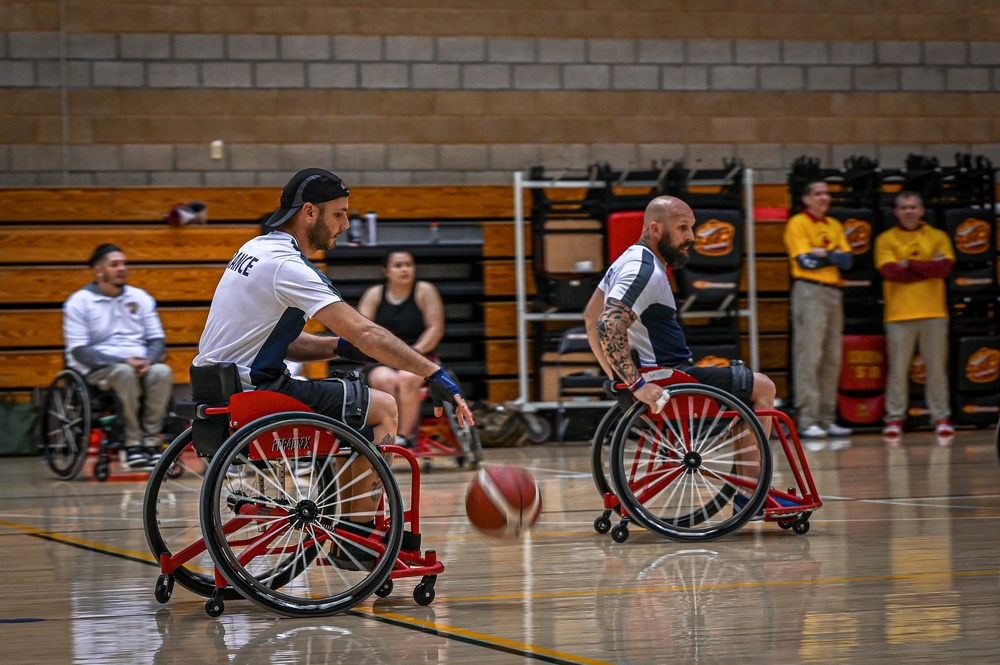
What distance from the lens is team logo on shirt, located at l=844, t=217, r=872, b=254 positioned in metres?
9.48

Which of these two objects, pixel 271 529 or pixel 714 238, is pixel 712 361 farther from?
pixel 271 529

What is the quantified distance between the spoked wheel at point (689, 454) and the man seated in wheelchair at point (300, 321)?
115 centimetres

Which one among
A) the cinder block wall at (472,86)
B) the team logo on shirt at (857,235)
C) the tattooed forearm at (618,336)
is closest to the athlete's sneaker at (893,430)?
the team logo on shirt at (857,235)

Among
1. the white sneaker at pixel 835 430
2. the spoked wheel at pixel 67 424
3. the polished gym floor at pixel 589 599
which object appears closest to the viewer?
the polished gym floor at pixel 589 599

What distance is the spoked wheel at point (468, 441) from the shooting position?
298 inches

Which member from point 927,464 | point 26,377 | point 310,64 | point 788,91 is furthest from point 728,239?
point 26,377

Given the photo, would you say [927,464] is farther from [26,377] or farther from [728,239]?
[26,377]

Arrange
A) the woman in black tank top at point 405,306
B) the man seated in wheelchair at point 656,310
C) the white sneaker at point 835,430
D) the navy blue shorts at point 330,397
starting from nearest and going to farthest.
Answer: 1. the navy blue shorts at point 330,397
2. the man seated in wheelchair at point 656,310
3. the woman in black tank top at point 405,306
4. the white sneaker at point 835,430

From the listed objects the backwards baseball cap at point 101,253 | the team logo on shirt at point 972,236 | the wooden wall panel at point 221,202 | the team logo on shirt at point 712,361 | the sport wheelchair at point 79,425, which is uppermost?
the wooden wall panel at point 221,202

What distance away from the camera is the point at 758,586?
3.63m

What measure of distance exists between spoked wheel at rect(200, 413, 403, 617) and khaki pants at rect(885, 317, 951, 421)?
6377 mm

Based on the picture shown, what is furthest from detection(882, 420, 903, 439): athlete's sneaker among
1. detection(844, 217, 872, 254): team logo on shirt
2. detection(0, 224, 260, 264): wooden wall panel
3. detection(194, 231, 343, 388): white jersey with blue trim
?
detection(194, 231, 343, 388): white jersey with blue trim

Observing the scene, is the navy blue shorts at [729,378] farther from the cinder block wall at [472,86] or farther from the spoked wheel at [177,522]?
the cinder block wall at [472,86]

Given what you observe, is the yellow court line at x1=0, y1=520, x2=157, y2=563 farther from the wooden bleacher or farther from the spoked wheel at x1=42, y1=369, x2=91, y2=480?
the wooden bleacher
